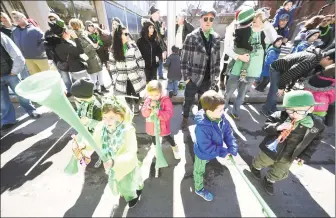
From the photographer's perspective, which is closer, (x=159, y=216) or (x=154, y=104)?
(x=159, y=216)

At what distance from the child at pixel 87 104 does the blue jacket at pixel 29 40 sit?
286 centimetres

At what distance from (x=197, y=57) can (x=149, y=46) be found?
4.52 feet

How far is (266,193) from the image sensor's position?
2490mm

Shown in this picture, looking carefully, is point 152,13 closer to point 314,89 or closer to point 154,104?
point 154,104

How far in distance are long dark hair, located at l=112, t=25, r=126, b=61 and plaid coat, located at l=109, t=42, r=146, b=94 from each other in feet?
0.30

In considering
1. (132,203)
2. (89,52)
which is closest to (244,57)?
(132,203)

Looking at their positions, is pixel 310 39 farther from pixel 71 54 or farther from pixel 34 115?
pixel 34 115

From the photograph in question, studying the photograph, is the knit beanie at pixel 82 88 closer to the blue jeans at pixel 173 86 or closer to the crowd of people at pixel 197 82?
the crowd of people at pixel 197 82

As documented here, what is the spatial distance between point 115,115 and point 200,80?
Answer: 1878mm

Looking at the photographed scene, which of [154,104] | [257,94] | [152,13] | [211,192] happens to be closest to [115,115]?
[154,104]

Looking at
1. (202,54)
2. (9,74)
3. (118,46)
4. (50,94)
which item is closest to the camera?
(50,94)

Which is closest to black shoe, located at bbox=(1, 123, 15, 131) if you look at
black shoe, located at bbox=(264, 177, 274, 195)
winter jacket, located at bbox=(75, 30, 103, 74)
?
winter jacket, located at bbox=(75, 30, 103, 74)

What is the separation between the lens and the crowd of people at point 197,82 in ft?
6.31

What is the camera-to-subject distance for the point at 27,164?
2979 millimetres
